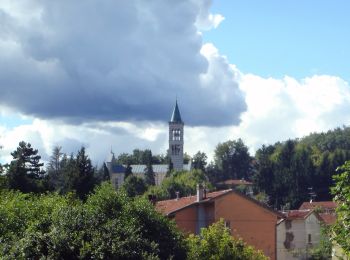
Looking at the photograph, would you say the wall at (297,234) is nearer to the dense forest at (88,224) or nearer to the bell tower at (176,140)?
the dense forest at (88,224)

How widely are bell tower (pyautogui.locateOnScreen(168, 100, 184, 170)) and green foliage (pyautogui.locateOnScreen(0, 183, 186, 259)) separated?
160 m

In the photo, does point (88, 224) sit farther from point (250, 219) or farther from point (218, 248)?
point (250, 219)

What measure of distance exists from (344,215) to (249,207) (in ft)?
128

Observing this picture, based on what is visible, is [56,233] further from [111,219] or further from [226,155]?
[226,155]

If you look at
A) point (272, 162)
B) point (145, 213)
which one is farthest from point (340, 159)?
point (145, 213)

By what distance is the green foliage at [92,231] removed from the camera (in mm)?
20578

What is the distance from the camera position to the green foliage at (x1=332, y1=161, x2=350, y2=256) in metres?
15.2

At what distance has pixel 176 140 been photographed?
7648 inches

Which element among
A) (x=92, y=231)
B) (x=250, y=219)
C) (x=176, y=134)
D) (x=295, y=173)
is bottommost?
(x=92, y=231)

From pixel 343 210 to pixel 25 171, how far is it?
48.0 metres

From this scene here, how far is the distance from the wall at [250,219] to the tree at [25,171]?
14347mm

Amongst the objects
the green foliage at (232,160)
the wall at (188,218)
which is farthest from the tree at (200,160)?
the wall at (188,218)

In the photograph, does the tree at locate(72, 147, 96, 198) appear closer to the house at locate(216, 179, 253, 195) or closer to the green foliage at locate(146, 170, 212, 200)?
the green foliage at locate(146, 170, 212, 200)

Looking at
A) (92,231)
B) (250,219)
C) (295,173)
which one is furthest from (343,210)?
(295,173)
